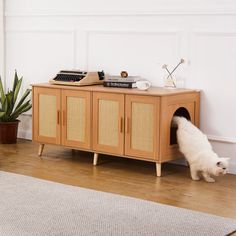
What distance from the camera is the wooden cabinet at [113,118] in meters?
5.03

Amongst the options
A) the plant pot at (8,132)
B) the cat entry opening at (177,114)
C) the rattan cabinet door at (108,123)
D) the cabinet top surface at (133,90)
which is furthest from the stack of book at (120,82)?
the plant pot at (8,132)

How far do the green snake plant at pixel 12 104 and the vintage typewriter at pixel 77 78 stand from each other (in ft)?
2.46

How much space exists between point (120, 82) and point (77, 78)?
0.46m

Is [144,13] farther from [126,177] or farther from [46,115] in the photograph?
[126,177]

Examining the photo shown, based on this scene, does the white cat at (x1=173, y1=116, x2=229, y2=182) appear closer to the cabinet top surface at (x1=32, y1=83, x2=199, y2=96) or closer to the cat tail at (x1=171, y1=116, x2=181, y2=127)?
the cat tail at (x1=171, y1=116, x2=181, y2=127)

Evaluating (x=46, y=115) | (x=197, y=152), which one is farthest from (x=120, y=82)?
(x=197, y=152)

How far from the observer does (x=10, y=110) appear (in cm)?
639

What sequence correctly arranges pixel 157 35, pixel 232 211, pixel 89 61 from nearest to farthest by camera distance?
pixel 232 211, pixel 157 35, pixel 89 61

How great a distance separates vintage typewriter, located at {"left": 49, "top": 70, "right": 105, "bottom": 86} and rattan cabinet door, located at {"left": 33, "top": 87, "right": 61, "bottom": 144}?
0.44 feet

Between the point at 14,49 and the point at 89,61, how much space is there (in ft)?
3.59

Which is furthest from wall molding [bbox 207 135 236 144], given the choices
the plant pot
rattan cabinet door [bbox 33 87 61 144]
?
the plant pot

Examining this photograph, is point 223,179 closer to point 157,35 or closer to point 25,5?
point 157,35

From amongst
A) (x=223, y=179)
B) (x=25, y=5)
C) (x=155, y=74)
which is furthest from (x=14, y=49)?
(x=223, y=179)

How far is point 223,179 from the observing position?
5.02m
